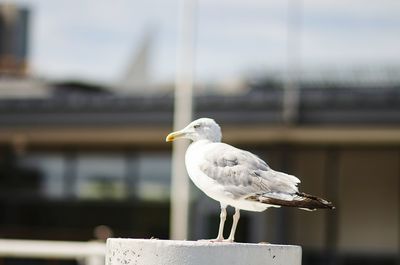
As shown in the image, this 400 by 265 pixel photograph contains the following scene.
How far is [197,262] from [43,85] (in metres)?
16.9

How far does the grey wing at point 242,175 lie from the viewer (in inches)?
201

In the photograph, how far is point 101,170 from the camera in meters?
22.5

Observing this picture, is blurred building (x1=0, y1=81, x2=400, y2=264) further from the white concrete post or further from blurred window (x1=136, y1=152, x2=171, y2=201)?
the white concrete post

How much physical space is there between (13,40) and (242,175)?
1834 centimetres

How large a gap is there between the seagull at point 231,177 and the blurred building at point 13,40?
17.0 m

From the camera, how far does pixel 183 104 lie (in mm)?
18703

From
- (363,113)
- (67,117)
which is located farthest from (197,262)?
(67,117)

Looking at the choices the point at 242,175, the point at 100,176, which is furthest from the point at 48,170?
the point at 242,175

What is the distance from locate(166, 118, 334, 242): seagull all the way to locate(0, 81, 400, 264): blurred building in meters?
13.4

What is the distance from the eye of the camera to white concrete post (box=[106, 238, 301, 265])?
509 cm

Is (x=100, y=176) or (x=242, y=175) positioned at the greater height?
(x=242, y=175)

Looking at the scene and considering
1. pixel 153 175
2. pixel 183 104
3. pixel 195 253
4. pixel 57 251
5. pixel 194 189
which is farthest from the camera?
pixel 153 175

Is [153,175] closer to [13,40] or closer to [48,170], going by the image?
[48,170]

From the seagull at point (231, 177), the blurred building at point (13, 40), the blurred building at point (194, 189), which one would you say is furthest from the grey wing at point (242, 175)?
the blurred building at point (13, 40)
